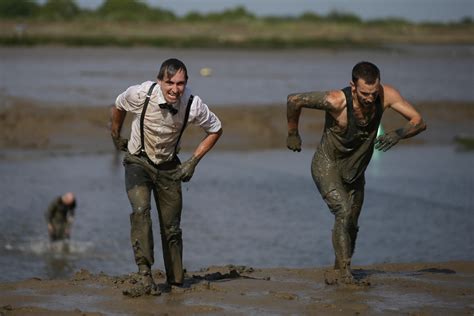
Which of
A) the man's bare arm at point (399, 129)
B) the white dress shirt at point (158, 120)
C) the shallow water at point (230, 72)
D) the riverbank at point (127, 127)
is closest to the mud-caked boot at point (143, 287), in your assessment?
the white dress shirt at point (158, 120)

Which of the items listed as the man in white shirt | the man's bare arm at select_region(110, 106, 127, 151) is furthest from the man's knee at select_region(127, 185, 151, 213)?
the man's bare arm at select_region(110, 106, 127, 151)

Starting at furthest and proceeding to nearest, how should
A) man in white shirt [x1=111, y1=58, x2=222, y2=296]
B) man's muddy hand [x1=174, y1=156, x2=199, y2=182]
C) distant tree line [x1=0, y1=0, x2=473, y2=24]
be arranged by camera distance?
distant tree line [x1=0, y1=0, x2=473, y2=24], man's muddy hand [x1=174, y1=156, x2=199, y2=182], man in white shirt [x1=111, y1=58, x2=222, y2=296]

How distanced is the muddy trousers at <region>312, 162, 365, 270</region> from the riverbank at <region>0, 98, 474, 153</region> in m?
13.8

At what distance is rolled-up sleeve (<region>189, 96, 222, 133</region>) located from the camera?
334 inches

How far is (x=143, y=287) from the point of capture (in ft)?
27.6

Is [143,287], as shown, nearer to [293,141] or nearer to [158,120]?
[158,120]

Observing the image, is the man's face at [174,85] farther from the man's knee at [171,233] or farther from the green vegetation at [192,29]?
the green vegetation at [192,29]

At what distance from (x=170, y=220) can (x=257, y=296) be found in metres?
0.92

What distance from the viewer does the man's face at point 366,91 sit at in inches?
342

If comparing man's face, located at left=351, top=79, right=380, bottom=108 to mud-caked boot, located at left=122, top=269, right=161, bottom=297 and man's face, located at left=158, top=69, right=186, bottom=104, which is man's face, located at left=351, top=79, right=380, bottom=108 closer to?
man's face, located at left=158, top=69, right=186, bottom=104

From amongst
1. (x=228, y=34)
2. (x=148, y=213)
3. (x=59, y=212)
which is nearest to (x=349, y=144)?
(x=148, y=213)

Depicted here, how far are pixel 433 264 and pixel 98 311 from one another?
4.19m

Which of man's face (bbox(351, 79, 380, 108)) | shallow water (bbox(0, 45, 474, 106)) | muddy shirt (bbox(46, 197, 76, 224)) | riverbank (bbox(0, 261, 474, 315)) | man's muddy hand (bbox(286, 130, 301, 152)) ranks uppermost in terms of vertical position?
man's face (bbox(351, 79, 380, 108))

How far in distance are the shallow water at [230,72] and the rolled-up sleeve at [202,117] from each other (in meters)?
19.0
